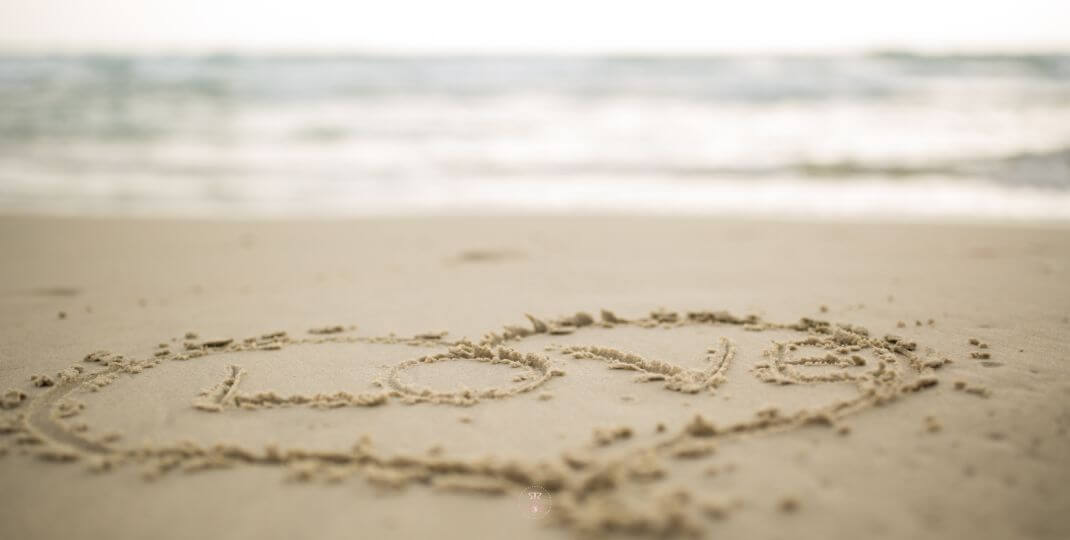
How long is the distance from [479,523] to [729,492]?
557 mm

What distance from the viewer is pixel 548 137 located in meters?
10.9

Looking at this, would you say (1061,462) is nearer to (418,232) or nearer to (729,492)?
(729,492)

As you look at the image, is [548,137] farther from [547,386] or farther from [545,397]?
[545,397]

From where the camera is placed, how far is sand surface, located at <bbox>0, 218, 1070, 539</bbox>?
1683mm

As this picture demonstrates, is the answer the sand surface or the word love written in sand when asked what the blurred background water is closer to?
the sand surface

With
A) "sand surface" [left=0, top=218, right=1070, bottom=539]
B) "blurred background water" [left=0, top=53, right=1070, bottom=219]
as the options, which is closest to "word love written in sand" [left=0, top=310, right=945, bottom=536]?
"sand surface" [left=0, top=218, right=1070, bottom=539]

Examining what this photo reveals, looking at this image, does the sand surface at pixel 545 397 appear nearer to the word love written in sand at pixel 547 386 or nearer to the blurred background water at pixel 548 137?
the word love written in sand at pixel 547 386

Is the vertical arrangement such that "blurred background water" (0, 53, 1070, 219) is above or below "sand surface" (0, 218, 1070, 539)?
above

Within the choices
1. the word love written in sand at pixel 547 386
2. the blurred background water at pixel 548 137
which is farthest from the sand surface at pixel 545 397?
the blurred background water at pixel 548 137

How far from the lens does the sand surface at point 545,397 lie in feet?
5.52

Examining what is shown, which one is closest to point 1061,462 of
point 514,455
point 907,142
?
point 514,455

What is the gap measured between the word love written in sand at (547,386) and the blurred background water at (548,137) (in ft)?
11.2

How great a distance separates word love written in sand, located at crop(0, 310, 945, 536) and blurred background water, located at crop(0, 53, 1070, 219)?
11.2 feet

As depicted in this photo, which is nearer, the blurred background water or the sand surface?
the sand surface
